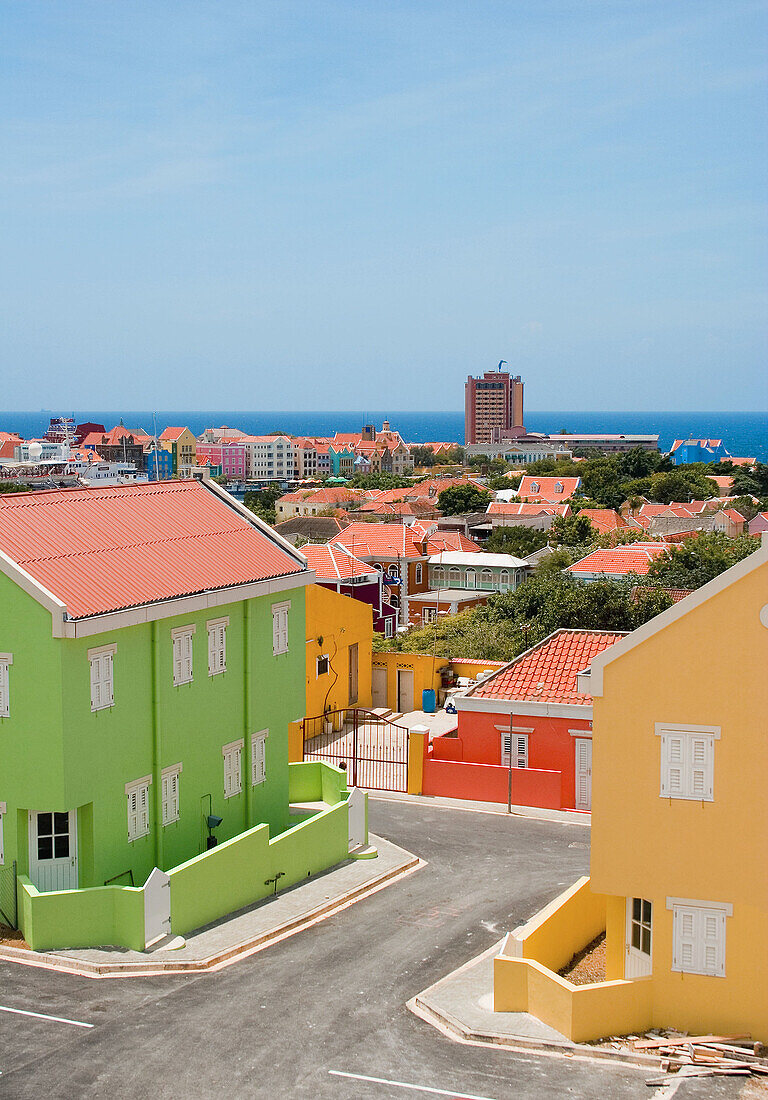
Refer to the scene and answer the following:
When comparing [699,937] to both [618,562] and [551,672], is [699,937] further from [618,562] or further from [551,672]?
[618,562]

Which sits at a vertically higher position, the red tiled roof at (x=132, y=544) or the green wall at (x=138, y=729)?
the red tiled roof at (x=132, y=544)

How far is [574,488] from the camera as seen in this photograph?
484 ft

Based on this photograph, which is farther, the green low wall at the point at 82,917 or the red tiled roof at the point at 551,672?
the red tiled roof at the point at 551,672

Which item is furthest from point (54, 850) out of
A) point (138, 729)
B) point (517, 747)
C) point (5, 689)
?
point (517, 747)

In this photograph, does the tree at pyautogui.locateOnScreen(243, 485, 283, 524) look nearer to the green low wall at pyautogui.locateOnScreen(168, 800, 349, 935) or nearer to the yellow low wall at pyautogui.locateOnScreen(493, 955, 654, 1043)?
the green low wall at pyautogui.locateOnScreen(168, 800, 349, 935)

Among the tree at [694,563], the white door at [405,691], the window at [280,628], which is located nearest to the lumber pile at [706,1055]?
the window at [280,628]

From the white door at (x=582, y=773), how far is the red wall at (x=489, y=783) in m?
0.52

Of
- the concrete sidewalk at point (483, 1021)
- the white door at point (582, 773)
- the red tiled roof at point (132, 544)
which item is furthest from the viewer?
the white door at point (582, 773)

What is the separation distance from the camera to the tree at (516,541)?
3415 inches

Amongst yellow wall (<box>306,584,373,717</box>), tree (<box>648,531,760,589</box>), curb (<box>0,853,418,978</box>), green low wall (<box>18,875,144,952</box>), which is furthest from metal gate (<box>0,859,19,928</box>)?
tree (<box>648,531,760,589</box>)

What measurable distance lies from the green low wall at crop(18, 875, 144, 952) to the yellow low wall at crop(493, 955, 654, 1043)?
633 centimetres

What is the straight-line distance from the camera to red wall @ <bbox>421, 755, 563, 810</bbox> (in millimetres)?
29344

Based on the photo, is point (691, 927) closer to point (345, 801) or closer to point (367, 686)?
point (345, 801)

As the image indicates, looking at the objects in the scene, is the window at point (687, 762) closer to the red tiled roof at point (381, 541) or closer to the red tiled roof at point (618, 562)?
the red tiled roof at point (381, 541)
